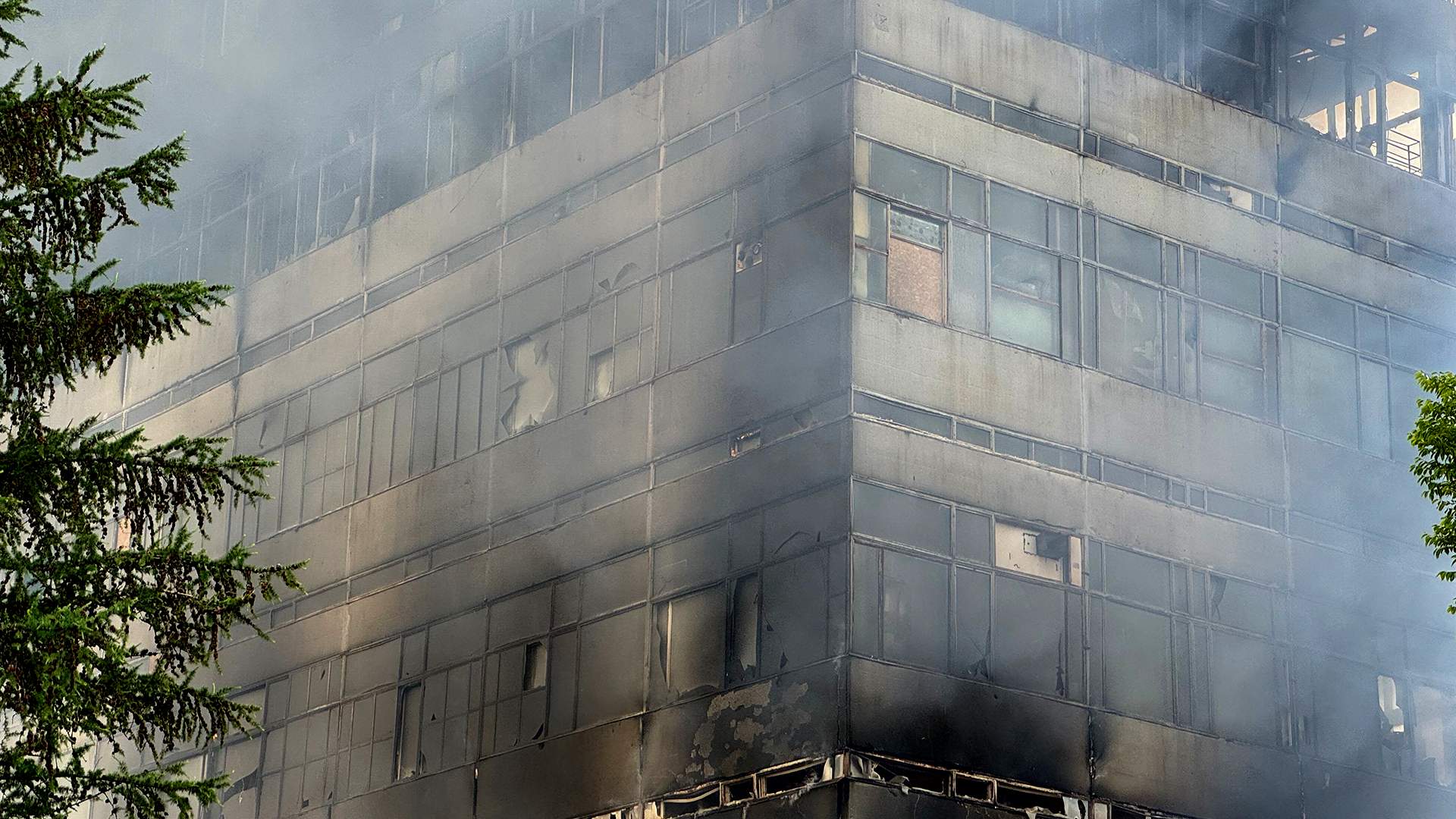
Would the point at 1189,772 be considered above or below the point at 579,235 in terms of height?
below

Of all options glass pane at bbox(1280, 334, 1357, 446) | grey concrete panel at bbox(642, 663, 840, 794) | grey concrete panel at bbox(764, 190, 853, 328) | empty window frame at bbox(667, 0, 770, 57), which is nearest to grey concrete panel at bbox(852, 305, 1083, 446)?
grey concrete panel at bbox(764, 190, 853, 328)

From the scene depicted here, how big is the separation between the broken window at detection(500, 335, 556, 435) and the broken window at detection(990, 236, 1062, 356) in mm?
5539

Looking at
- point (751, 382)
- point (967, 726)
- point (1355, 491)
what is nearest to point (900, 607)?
point (967, 726)

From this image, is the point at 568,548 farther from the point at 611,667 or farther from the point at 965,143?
the point at 965,143

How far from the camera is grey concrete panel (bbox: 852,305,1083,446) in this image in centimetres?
2295

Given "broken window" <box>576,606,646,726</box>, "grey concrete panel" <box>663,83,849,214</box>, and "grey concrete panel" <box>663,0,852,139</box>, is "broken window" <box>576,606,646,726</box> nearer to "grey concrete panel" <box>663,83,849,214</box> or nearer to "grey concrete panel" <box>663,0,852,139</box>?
"grey concrete panel" <box>663,83,849,214</box>

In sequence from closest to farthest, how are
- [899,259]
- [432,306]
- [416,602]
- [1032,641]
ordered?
[1032,641], [899,259], [416,602], [432,306]

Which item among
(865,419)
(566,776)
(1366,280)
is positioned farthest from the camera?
(1366,280)

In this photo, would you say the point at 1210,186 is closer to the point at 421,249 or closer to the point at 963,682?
the point at 963,682

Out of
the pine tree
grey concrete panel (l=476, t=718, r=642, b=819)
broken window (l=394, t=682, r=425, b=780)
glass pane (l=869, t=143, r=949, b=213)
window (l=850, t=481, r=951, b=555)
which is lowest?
the pine tree

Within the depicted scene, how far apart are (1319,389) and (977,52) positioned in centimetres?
602

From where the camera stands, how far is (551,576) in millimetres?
25703

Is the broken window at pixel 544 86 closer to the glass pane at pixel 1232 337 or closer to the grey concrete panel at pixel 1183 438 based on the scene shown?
the grey concrete panel at pixel 1183 438

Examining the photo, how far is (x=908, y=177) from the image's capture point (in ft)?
78.8
